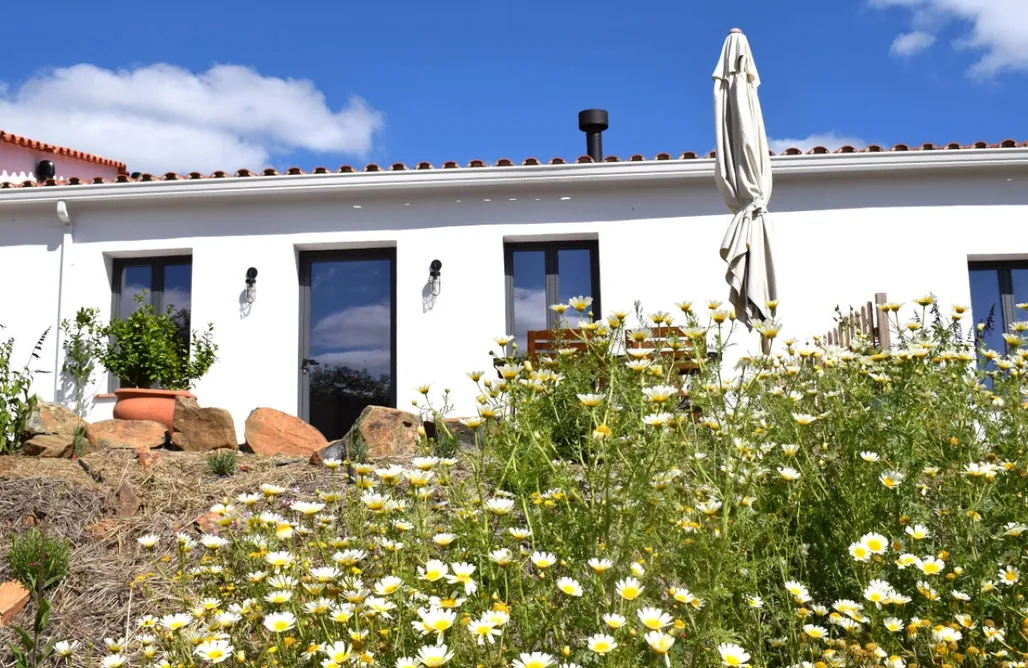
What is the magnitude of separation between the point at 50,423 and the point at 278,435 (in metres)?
1.75

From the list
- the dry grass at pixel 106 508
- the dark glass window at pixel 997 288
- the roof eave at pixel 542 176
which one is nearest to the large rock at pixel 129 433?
the dry grass at pixel 106 508

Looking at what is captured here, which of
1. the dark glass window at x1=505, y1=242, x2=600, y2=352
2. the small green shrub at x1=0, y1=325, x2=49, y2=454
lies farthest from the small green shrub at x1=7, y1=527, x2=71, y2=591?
the dark glass window at x1=505, y1=242, x2=600, y2=352

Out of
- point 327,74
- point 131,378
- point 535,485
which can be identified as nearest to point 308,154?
point 327,74

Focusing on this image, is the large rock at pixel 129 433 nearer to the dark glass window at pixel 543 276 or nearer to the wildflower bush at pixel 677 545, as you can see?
the dark glass window at pixel 543 276

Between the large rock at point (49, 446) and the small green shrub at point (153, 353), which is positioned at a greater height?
the small green shrub at point (153, 353)

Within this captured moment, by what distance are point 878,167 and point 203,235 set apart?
705 cm

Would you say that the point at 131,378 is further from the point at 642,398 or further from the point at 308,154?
the point at 642,398

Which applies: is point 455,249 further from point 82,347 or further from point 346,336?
point 82,347

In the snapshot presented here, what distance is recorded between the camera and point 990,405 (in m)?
3.09

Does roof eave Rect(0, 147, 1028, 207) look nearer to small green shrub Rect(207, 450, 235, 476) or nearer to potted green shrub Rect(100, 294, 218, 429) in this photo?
potted green shrub Rect(100, 294, 218, 429)

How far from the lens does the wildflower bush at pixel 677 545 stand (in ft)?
6.97

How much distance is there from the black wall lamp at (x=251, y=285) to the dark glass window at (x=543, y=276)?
268 cm

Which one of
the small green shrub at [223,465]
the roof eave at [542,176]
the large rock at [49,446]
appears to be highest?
the roof eave at [542,176]

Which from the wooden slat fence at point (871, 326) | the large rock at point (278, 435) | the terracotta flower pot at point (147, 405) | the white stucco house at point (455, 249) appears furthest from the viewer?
the white stucco house at point (455, 249)
